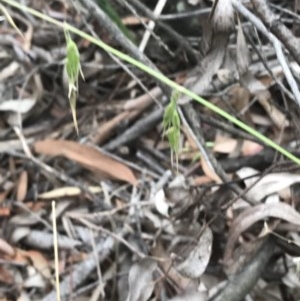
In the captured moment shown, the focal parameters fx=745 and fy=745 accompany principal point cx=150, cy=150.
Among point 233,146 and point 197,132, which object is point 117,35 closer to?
point 197,132

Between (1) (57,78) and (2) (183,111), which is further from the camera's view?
(1) (57,78)

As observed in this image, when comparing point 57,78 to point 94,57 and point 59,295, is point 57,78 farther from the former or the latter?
point 59,295

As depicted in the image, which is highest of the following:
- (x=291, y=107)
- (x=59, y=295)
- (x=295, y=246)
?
(x=291, y=107)

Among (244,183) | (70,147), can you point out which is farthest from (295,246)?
(70,147)

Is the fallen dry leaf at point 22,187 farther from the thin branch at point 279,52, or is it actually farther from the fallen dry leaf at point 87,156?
the thin branch at point 279,52

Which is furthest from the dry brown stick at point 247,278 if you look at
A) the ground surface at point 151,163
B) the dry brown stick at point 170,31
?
the dry brown stick at point 170,31

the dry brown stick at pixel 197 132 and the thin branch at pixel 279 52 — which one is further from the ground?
the thin branch at pixel 279 52

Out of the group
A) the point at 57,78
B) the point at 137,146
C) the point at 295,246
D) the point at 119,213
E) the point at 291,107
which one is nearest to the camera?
the point at 295,246

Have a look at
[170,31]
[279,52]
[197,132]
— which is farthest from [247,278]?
[170,31]
